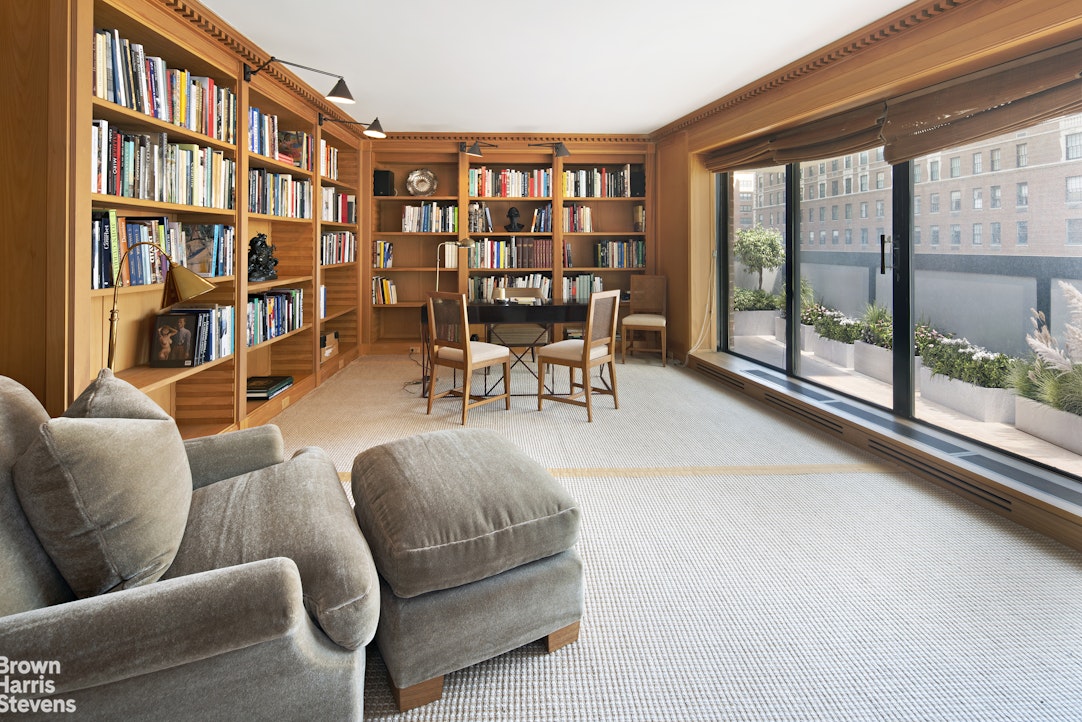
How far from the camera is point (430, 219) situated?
709cm

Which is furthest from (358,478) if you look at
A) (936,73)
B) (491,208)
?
(491,208)

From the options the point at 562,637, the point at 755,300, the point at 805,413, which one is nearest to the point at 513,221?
the point at 755,300

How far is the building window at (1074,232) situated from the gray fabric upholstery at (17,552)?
3.81m

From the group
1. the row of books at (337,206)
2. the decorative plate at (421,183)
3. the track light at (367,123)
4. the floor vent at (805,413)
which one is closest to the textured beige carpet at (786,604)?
the floor vent at (805,413)

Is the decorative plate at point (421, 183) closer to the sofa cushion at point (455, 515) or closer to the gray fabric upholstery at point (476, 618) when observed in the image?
the sofa cushion at point (455, 515)

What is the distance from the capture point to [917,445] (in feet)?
10.9

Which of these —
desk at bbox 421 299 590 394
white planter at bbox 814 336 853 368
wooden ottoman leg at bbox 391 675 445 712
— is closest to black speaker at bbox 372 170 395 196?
desk at bbox 421 299 590 394

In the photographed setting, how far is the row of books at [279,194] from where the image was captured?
14.0 ft

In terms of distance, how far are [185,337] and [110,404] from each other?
208 cm

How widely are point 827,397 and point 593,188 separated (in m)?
3.79

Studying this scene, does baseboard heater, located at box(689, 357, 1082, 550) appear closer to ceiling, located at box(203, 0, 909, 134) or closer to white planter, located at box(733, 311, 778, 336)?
white planter, located at box(733, 311, 778, 336)

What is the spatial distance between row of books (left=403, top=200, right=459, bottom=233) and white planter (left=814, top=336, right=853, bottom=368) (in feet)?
13.4

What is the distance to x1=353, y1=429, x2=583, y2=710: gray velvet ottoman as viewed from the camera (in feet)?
5.18

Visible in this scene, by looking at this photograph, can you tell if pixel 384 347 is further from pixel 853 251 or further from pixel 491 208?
pixel 853 251
